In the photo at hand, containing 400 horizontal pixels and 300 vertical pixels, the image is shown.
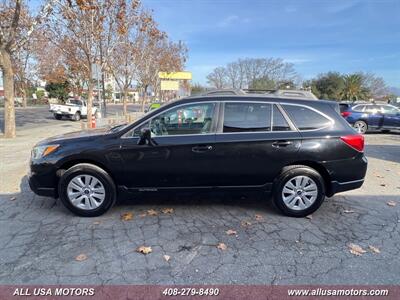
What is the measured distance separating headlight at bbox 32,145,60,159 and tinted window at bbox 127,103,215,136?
118cm

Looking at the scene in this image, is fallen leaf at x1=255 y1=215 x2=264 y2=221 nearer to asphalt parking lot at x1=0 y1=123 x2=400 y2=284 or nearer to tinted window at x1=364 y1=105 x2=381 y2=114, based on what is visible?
asphalt parking lot at x1=0 y1=123 x2=400 y2=284

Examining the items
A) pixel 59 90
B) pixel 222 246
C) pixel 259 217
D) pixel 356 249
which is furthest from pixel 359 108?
pixel 59 90

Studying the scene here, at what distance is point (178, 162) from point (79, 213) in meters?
1.60

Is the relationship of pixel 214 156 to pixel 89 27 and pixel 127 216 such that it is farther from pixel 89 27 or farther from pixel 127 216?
pixel 89 27

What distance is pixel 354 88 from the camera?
1998 inches

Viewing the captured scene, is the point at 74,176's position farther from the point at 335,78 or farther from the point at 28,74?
the point at 335,78

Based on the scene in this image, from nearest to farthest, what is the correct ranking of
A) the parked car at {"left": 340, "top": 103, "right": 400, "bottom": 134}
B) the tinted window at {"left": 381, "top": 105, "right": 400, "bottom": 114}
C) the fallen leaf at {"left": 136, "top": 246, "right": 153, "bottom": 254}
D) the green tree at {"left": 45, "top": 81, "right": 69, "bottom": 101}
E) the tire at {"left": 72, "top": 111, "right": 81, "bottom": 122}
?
the fallen leaf at {"left": 136, "top": 246, "right": 153, "bottom": 254}
the parked car at {"left": 340, "top": 103, "right": 400, "bottom": 134}
the tinted window at {"left": 381, "top": 105, "right": 400, "bottom": 114}
the tire at {"left": 72, "top": 111, "right": 81, "bottom": 122}
the green tree at {"left": 45, "top": 81, "right": 69, "bottom": 101}

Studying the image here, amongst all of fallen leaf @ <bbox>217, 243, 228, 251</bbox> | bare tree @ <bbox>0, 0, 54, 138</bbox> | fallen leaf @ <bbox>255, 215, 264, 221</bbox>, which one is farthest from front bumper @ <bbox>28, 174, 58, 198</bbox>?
bare tree @ <bbox>0, 0, 54, 138</bbox>

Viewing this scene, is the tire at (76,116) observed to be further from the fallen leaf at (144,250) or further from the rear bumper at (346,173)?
the rear bumper at (346,173)

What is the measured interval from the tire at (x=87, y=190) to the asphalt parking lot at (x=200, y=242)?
0.50 ft

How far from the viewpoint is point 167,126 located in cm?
408

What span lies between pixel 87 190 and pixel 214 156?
1853 millimetres

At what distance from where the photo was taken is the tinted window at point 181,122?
4.02 meters

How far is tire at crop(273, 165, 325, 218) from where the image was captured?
405 cm
